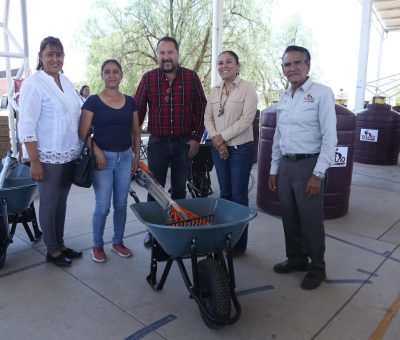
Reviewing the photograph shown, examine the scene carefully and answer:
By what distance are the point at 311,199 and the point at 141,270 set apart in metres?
1.38

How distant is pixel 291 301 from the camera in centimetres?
257

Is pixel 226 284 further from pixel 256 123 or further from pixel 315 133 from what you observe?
pixel 256 123

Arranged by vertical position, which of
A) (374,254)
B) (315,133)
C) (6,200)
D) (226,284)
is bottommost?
(374,254)

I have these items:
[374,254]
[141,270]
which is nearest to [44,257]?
[141,270]

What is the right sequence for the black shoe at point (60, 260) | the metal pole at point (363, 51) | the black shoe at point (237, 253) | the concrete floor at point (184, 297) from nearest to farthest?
1. the concrete floor at point (184, 297)
2. the black shoe at point (60, 260)
3. the black shoe at point (237, 253)
4. the metal pole at point (363, 51)

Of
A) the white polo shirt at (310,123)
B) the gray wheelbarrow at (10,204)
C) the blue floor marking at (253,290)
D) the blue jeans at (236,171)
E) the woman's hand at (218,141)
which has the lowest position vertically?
the blue floor marking at (253,290)

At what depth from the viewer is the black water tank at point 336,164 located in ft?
13.6

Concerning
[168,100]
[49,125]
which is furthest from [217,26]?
[49,125]

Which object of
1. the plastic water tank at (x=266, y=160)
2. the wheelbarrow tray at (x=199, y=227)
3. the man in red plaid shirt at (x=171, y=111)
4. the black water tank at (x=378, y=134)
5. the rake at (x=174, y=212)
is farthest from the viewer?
the black water tank at (x=378, y=134)

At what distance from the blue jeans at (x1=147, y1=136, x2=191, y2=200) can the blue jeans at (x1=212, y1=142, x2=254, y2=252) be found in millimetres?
290

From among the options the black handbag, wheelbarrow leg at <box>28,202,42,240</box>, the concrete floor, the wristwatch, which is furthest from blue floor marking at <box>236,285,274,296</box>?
wheelbarrow leg at <box>28,202,42,240</box>

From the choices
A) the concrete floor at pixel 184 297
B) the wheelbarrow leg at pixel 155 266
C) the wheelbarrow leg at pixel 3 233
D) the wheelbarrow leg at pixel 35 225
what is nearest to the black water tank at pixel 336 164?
the concrete floor at pixel 184 297

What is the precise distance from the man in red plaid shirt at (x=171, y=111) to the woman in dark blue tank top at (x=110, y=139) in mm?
207

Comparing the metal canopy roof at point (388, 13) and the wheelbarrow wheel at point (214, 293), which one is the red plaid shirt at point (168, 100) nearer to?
the wheelbarrow wheel at point (214, 293)
